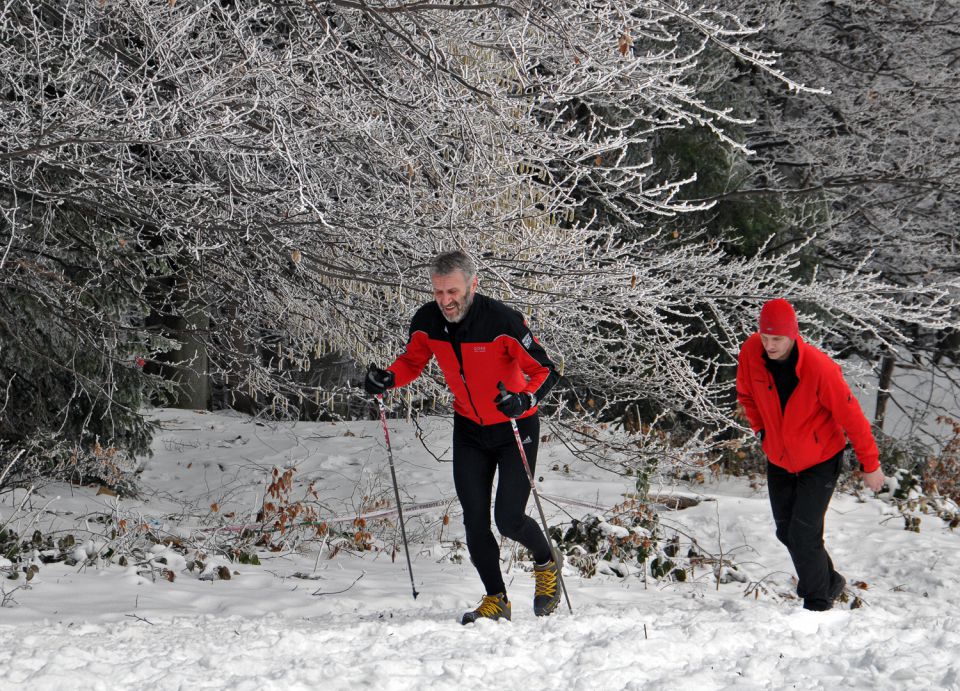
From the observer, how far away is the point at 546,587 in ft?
16.5

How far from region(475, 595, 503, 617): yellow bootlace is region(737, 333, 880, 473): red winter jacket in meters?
1.66

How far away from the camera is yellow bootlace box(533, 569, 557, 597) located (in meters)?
5.04

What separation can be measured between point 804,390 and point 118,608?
146 inches

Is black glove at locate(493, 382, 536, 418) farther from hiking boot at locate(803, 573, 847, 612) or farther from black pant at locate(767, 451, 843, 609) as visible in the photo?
hiking boot at locate(803, 573, 847, 612)

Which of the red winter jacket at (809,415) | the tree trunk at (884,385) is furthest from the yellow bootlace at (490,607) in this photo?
the tree trunk at (884,385)

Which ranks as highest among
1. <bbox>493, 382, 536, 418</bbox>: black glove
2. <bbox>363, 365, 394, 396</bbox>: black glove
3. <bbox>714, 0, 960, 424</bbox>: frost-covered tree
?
<bbox>714, 0, 960, 424</bbox>: frost-covered tree

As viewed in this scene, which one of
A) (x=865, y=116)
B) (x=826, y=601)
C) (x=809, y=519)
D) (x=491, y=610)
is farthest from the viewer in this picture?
(x=865, y=116)

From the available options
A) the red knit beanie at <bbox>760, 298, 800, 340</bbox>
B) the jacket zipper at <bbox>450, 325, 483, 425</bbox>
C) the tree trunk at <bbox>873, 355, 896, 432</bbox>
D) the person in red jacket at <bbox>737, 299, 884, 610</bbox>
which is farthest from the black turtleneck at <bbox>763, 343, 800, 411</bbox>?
the tree trunk at <bbox>873, 355, 896, 432</bbox>

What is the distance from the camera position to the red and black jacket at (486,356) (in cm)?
476

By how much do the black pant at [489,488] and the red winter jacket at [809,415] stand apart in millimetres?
1252

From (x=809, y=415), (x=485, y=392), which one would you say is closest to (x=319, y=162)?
(x=485, y=392)

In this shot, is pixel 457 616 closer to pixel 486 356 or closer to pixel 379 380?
pixel 379 380

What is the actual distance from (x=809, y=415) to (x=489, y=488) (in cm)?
167

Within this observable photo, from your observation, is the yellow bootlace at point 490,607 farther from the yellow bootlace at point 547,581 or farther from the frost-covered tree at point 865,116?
the frost-covered tree at point 865,116
